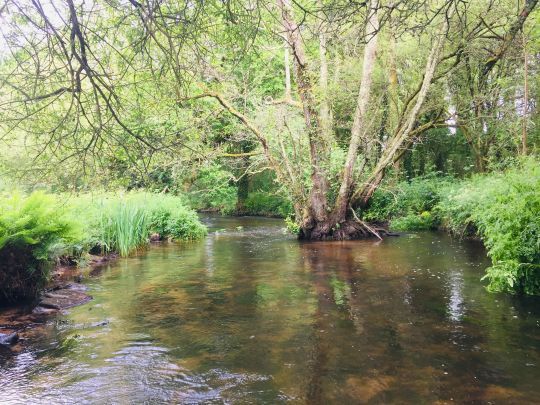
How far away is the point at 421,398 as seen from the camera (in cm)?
411

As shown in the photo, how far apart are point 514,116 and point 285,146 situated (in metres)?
8.38

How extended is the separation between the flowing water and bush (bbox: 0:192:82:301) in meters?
1.00

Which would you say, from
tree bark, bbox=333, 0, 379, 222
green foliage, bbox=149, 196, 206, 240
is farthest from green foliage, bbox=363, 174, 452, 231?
green foliage, bbox=149, 196, 206, 240

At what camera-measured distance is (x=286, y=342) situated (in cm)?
561

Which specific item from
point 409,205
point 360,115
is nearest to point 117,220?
point 360,115

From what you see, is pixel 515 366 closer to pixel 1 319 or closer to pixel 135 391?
pixel 135 391

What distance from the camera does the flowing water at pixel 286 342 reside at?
434 centimetres

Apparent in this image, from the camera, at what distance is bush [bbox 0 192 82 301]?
7031 mm

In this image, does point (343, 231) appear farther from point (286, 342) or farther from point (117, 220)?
point (286, 342)

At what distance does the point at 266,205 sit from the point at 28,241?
76.4 ft

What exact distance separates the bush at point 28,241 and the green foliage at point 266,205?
2014 cm

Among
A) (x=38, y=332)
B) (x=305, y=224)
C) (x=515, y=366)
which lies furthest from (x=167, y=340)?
(x=305, y=224)

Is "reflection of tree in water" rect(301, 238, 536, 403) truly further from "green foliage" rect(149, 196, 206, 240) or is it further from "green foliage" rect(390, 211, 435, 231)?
"green foliage" rect(390, 211, 435, 231)

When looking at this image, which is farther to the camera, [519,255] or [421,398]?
[519,255]
